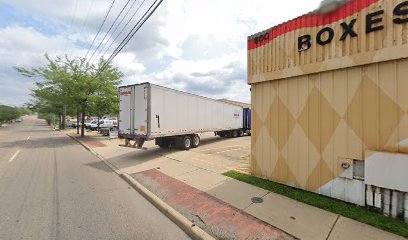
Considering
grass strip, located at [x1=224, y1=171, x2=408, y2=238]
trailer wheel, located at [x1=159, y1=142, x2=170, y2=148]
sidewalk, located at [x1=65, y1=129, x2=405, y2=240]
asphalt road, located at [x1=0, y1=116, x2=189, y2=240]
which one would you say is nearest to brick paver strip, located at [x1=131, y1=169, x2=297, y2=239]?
sidewalk, located at [x1=65, y1=129, x2=405, y2=240]

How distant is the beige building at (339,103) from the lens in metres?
4.25

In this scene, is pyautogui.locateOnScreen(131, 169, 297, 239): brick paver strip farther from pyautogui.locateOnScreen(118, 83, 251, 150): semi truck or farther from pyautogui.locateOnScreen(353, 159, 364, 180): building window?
pyautogui.locateOnScreen(118, 83, 251, 150): semi truck

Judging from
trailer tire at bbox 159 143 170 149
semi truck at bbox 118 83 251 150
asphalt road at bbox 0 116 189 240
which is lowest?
asphalt road at bbox 0 116 189 240

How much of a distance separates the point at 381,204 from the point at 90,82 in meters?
21.6

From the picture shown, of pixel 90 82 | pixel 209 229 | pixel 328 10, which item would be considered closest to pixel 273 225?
pixel 209 229

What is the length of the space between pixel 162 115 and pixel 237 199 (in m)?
6.81

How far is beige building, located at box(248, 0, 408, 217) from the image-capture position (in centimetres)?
425

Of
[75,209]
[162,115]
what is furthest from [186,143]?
[75,209]

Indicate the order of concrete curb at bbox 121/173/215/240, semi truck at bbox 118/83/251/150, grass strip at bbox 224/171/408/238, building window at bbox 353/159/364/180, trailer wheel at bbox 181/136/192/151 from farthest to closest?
trailer wheel at bbox 181/136/192/151 → semi truck at bbox 118/83/251/150 → building window at bbox 353/159/364/180 → grass strip at bbox 224/171/408/238 → concrete curb at bbox 121/173/215/240

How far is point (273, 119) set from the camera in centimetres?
654

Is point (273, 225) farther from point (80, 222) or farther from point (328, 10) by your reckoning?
point (328, 10)

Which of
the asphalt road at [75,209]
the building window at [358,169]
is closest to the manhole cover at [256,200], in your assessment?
the asphalt road at [75,209]

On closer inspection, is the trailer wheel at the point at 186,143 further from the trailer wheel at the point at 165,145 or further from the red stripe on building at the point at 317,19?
the red stripe on building at the point at 317,19

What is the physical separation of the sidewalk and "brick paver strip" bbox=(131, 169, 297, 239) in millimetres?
20
